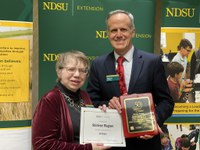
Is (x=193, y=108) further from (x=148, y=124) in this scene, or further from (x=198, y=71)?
(x=148, y=124)

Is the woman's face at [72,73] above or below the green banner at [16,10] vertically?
below

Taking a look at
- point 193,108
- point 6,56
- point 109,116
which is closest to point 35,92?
point 6,56

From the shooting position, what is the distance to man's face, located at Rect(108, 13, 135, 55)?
6.03 ft

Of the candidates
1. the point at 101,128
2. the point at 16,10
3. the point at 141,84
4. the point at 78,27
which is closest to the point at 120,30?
the point at 141,84

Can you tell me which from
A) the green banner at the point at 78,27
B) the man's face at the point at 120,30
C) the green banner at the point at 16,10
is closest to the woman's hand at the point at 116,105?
the man's face at the point at 120,30

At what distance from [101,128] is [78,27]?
3.92ft

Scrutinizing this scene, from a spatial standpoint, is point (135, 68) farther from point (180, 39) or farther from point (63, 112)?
point (180, 39)

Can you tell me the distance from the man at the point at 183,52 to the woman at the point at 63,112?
1261mm

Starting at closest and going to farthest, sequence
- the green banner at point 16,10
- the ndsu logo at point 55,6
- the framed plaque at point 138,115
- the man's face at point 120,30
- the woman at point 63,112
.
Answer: the woman at point 63,112
the framed plaque at point 138,115
the man's face at point 120,30
the green banner at point 16,10
the ndsu logo at point 55,6

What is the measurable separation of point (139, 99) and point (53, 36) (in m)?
1.14

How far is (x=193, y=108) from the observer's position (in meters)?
2.67

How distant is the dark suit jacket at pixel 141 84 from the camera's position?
1864 mm

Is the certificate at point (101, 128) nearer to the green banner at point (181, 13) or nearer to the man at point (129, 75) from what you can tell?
the man at point (129, 75)

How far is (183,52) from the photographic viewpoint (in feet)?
8.66
